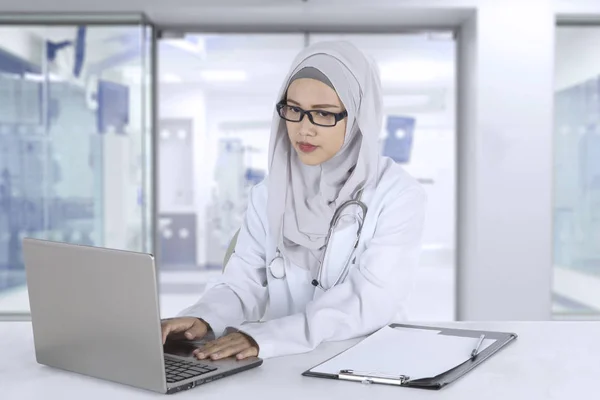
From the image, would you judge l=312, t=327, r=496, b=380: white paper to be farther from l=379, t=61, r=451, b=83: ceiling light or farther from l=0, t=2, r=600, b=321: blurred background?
l=379, t=61, r=451, b=83: ceiling light

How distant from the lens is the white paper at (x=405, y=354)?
116 centimetres

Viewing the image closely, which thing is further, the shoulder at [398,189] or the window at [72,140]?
the window at [72,140]

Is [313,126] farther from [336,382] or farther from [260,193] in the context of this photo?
[336,382]

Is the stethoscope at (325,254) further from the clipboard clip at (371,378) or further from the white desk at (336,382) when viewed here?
the clipboard clip at (371,378)

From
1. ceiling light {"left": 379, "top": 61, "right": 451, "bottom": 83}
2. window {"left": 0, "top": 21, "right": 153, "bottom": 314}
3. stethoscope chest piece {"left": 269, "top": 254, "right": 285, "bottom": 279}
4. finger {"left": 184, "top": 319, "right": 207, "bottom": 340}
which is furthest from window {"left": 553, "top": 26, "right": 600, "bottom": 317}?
finger {"left": 184, "top": 319, "right": 207, "bottom": 340}

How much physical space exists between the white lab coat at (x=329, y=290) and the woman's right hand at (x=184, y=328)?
6 centimetres

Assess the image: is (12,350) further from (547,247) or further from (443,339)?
(547,247)

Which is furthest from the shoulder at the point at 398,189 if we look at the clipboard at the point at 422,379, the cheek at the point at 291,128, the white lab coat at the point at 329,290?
the clipboard at the point at 422,379

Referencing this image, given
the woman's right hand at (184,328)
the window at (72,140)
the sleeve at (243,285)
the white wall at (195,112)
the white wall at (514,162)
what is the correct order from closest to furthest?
1. the woman's right hand at (184,328)
2. the sleeve at (243,285)
3. the white wall at (514,162)
4. the window at (72,140)
5. the white wall at (195,112)

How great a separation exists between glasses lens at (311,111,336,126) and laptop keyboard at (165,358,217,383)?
86cm

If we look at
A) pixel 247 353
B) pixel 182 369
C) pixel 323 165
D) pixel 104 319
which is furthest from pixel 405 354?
pixel 323 165

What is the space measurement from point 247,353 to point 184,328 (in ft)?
0.79

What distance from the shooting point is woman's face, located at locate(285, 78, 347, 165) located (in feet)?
5.98

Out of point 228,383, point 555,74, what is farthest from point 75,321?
point 555,74
